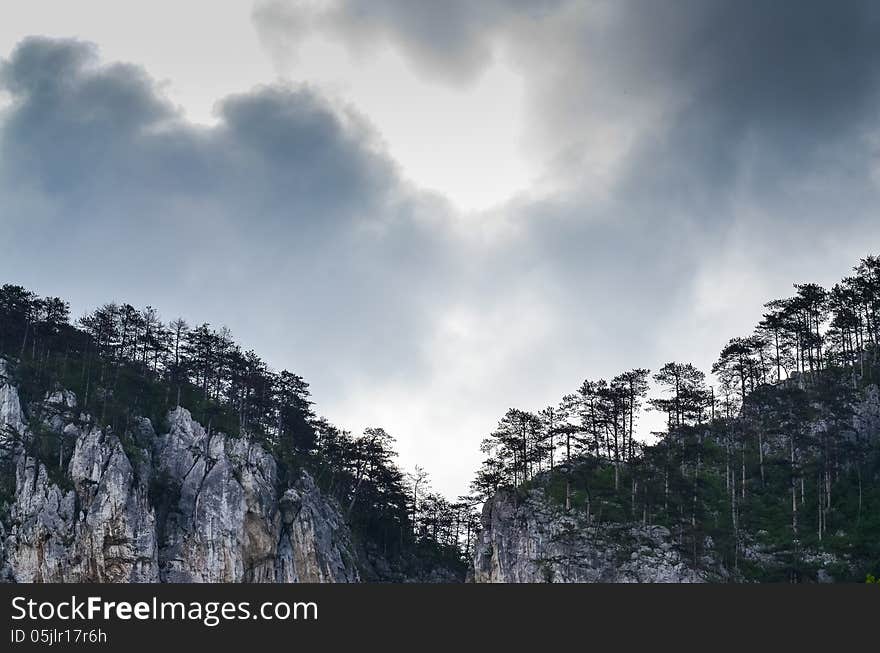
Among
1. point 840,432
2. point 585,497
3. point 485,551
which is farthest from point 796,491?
point 485,551

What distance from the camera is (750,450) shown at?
101 m

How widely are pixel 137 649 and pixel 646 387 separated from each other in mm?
84943

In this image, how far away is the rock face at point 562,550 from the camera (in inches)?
3095

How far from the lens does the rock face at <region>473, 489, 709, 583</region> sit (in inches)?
3095

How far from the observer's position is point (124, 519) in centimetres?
8231

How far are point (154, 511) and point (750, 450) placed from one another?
2954 inches

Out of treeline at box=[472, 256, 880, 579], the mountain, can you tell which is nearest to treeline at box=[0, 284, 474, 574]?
the mountain

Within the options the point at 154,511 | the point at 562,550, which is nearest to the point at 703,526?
the point at 562,550

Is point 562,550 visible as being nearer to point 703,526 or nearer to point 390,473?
point 703,526

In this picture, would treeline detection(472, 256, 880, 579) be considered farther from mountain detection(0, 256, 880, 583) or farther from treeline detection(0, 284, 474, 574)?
treeline detection(0, 284, 474, 574)

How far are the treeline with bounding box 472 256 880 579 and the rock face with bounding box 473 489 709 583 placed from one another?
7.32ft

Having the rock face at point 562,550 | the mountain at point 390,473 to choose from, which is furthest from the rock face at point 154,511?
the rock face at point 562,550

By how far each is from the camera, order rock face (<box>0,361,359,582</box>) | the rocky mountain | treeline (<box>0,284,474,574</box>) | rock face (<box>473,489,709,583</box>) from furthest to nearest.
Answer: treeline (<box>0,284,474,574</box>) → rock face (<box>0,361,359,582</box>) → rock face (<box>473,489,709,583</box>) → the rocky mountain

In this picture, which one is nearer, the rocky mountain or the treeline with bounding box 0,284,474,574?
the rocky mountain
